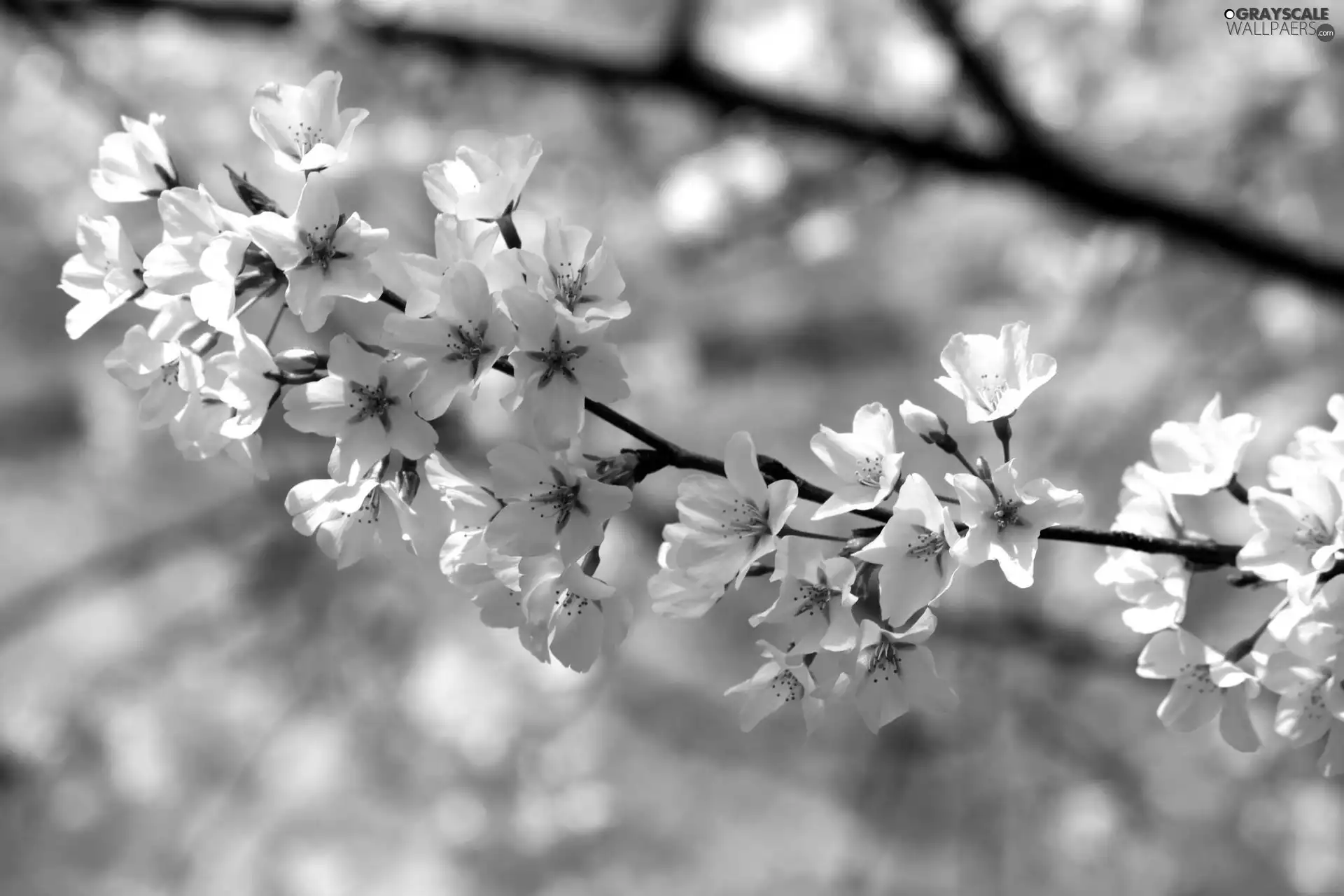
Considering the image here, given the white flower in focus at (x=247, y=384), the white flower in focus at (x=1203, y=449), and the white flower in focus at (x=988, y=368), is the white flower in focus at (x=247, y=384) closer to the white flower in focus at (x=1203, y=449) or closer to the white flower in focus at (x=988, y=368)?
the white flower in focus at (x=988, y=368)

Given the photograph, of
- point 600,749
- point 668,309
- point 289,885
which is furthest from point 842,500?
point 289,885

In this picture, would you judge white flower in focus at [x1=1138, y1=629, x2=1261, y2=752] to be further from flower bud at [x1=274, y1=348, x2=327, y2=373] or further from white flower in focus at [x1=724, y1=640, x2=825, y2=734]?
flower bud at [x1=274, y1=348, x2=327, y2=373]

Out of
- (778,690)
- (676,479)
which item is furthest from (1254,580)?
(676,479)

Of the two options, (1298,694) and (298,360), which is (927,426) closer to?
(1298,694)

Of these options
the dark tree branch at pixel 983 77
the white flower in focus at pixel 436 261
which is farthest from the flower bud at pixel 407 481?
the dark tree branch at pixel 983 77

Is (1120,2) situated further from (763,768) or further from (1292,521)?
(763,768)

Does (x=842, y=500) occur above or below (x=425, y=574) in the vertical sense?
above

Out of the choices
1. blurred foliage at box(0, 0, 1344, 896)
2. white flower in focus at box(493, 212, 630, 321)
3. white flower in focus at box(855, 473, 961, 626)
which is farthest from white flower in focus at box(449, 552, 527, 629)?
blurred foliage at box(0, 0, 1344, 896)
